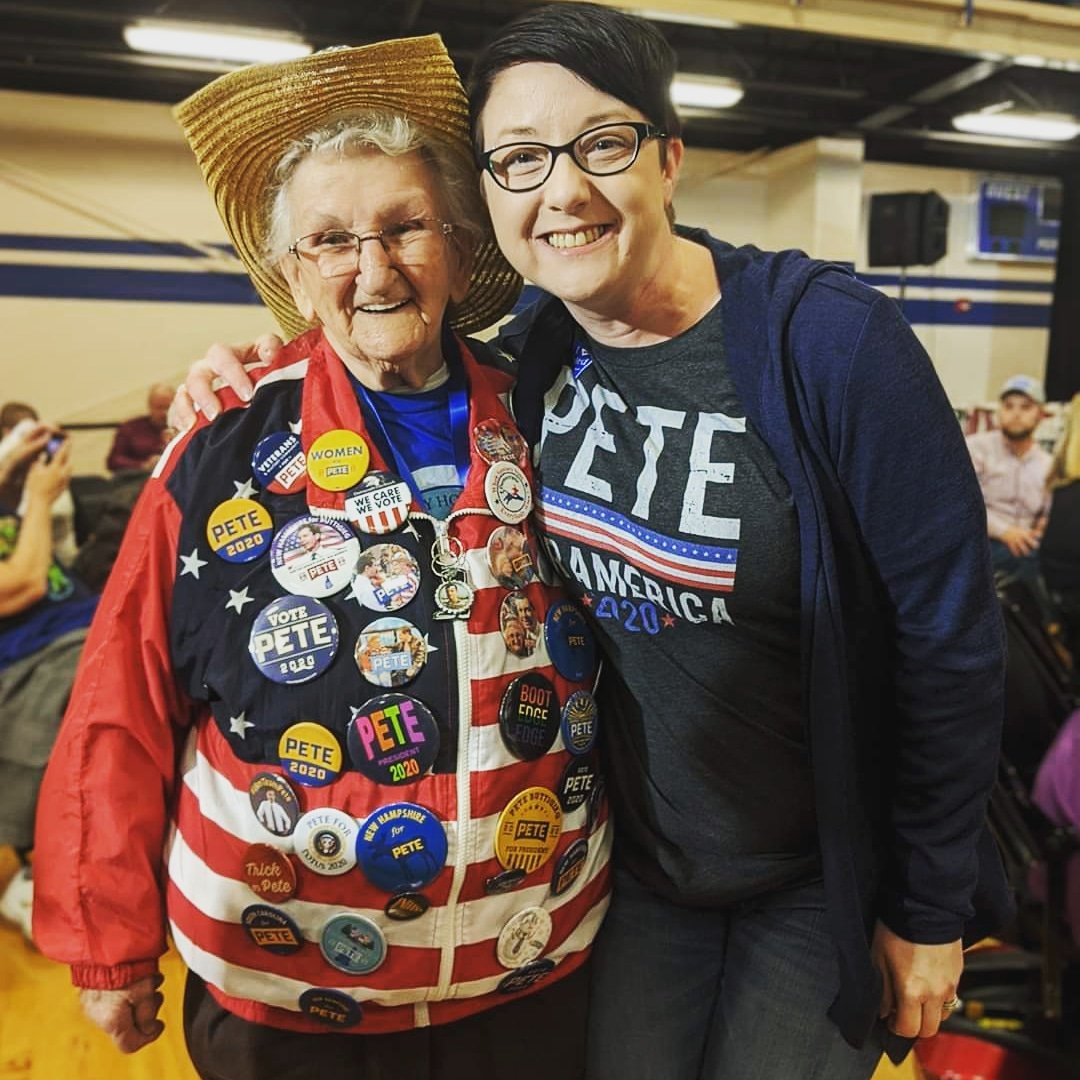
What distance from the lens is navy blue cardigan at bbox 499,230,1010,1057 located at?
36.5 inches

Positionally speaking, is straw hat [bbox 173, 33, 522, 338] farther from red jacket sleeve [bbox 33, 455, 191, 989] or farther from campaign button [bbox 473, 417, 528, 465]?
red jacket sleeve [bbox 33, 455, 191, 989]

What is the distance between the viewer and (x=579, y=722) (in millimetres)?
1101

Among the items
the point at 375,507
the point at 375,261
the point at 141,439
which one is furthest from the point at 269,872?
the point at 141,439

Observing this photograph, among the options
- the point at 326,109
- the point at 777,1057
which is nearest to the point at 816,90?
the point at 326,109

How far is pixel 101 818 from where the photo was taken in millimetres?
1040

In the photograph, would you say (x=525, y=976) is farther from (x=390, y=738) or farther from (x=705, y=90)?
(x=705, y=90)

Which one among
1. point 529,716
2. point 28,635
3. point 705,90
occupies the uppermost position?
point 705,90

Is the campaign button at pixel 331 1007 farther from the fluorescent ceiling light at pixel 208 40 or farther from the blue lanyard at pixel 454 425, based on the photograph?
the fluorescent ceiling light at pixel 208 40

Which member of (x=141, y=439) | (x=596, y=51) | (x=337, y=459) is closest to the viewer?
(x=596, y=51)

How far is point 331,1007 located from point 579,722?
0.42m

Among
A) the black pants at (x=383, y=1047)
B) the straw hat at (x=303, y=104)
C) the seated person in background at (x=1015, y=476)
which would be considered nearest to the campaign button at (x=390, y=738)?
the black pants at (x=383, y=1047)

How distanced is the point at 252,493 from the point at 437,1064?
2.33ft

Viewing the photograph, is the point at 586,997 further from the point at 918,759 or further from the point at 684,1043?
the point at 918,759

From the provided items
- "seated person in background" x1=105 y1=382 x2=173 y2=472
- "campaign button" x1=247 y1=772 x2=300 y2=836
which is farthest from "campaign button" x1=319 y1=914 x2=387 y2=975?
"seated person in background" x1=105 y1=382 x2=173 y2=472
